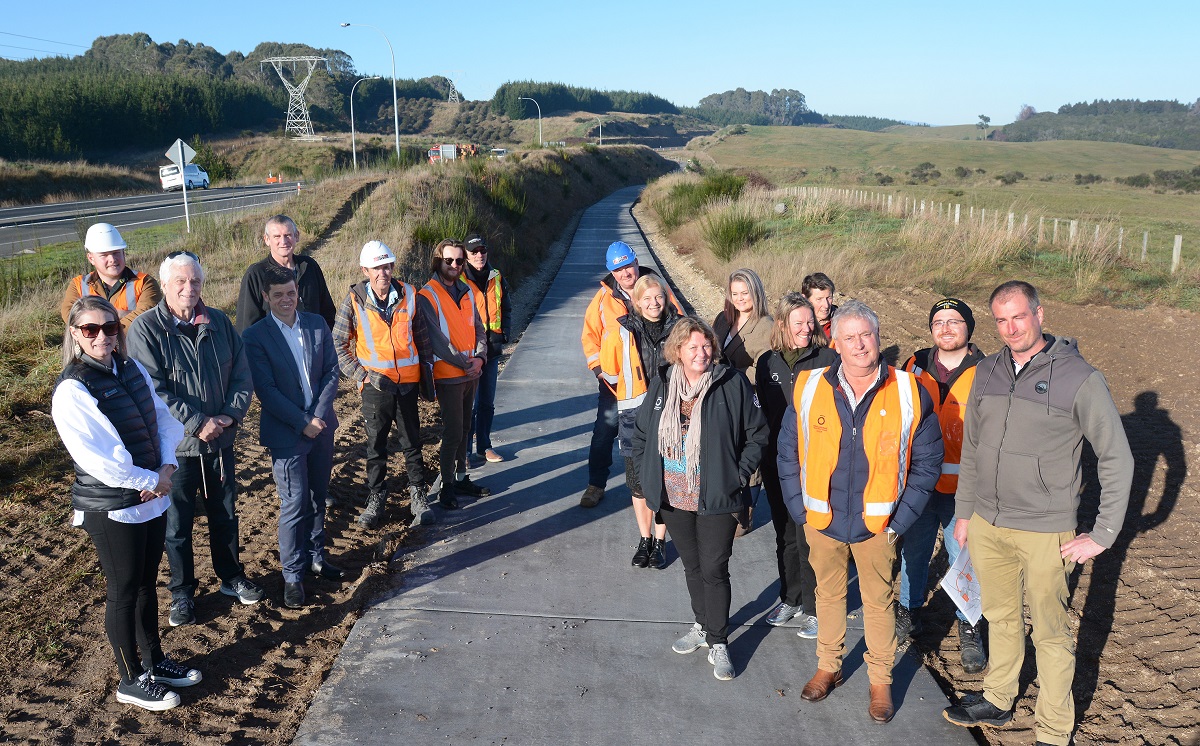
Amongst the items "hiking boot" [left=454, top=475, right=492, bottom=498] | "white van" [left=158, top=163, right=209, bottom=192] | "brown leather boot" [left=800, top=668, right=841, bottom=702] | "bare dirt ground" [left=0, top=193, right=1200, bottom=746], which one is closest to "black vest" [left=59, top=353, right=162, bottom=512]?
"bare dirt ground" [left=0, top=193, right=1200, bottom=746]

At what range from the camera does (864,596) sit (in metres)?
3.55

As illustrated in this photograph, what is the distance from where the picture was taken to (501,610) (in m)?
4.39

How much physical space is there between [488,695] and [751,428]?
1.67 m

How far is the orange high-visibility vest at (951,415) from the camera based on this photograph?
12.5 ft

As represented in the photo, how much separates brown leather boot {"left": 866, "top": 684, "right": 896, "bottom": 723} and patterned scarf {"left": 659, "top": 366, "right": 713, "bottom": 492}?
1.16 m

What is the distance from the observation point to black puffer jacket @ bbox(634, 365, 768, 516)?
3.71 meters

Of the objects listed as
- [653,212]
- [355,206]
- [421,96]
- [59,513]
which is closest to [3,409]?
[59,513]

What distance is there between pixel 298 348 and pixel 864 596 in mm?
3131

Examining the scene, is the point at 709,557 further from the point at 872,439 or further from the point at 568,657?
the point at 872,439

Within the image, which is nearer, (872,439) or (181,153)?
(872,439)

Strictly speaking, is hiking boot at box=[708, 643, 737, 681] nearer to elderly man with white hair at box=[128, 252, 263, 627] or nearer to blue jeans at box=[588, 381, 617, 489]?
blue jeans at box=[588, 381, 617, 489]

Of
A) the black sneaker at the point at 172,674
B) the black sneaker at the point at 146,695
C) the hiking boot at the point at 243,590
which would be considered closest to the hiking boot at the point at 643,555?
the hiking boot at the point at 243,590

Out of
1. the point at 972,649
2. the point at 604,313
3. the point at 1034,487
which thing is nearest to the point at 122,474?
the point at 604,313

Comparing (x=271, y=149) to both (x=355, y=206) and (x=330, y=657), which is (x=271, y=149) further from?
Answer: (x=330, y=657)
